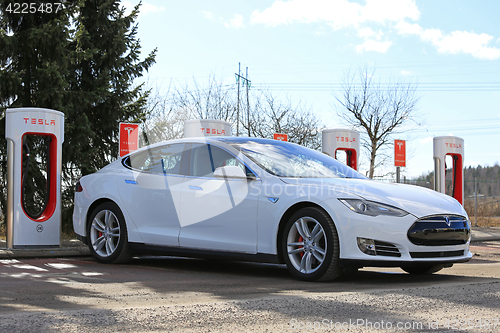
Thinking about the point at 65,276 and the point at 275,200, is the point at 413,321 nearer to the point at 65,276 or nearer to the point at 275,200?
the point at 275,200

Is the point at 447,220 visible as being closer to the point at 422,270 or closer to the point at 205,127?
the point at 422,270

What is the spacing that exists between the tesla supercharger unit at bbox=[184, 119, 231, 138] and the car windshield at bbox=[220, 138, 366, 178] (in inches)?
243

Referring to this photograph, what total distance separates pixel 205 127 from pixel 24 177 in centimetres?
486

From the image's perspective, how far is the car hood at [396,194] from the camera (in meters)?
5.41

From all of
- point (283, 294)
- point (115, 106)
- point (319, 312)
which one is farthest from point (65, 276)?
point (115, 106)

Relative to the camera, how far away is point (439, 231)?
214 inches

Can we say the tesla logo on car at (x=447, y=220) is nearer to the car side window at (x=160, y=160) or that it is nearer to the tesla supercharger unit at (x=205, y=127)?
the car side window at (x=160, y=160)

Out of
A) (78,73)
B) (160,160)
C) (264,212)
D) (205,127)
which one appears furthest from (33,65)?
(264,212)

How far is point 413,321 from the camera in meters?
3.61

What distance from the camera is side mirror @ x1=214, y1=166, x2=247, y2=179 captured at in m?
6.06

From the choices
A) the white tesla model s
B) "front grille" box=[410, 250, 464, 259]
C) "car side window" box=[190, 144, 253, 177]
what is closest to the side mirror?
the white tesla model s

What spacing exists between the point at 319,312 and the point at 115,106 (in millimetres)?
13031

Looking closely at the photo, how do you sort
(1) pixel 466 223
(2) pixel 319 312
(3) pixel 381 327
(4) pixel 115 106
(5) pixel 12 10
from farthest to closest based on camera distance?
(4) pixel 115 106 < (5) pixel 12 10 < (1) pixel 466 223 < (2) pixel 319 312 < (3) pixel 381 327

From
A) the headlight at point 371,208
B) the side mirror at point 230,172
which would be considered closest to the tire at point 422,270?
Result: the headlight at point 371,208
